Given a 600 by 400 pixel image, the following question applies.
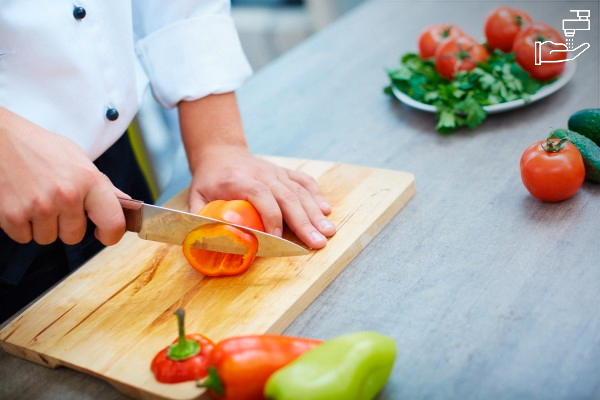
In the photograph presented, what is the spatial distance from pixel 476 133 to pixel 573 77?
0.37 m

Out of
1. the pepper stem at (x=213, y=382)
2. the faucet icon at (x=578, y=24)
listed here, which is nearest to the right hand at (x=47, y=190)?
the pepper stem at (x=213, y=382)

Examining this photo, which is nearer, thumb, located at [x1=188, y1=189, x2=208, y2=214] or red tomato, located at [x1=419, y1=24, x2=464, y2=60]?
thumb, located at [x1=188, y1=189, x2=208, y2=214]

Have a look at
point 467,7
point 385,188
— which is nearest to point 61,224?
point 385,188

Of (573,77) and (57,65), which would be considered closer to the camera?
(57,65)

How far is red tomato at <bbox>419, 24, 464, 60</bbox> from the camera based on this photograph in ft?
6.09

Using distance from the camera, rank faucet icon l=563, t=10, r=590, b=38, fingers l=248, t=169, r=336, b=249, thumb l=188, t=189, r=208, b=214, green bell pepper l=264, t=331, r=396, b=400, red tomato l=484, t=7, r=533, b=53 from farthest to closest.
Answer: faucet icon l=563, t=10, r=590, b=38
red tomato l=484, t=7, r=533, b=53
thumb l=188, t=189, r=208, b=214
fingers l=248, t=169, r=336, b=249
green bell pepper l=264, t=331, r=396, b=400

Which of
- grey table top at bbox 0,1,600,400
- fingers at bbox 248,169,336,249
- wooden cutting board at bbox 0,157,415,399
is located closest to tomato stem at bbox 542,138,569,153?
grey table top at bbox 0,1,600,400

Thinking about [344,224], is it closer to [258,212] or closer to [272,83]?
[258,212]

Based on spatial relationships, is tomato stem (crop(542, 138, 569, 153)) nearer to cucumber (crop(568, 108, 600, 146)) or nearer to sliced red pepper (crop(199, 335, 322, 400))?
cucumber (crop(568, 108, 600, 146))

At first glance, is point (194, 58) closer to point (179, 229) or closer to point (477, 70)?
point (179, 229)

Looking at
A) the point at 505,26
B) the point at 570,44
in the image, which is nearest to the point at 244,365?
the point at 505,26

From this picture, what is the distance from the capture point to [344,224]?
1365 millimetres

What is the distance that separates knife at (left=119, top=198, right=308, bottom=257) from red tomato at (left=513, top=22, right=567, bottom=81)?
0.85 metres

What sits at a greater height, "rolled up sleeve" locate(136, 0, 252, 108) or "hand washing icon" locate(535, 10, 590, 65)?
"rolled up sleeve" locate(136, 0, 252, 108)
